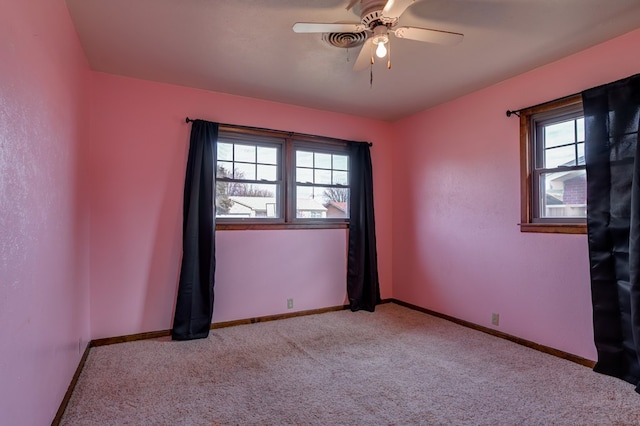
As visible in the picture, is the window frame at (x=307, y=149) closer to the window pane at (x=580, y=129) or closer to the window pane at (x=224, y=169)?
the window pane at (x=224, y=169)

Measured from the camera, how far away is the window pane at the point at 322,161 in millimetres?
4281

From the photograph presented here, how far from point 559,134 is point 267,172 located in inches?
113

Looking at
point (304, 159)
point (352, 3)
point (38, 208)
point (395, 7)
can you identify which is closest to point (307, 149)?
point (304, 159)

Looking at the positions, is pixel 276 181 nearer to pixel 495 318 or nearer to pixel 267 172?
pixel 267 172

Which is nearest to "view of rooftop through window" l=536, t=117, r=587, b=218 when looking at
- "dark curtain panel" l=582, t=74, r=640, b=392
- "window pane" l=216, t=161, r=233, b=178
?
"dark curtain panel" l=582, t=74, r=640, b=392

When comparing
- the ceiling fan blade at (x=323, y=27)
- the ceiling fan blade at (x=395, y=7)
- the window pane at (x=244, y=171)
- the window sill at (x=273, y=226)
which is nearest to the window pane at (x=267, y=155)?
the window pane at (x=244, y=171)

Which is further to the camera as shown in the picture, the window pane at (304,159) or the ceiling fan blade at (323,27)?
the window pane at (304,159)

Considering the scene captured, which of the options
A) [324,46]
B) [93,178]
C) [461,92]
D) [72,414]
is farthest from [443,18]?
[72,414]

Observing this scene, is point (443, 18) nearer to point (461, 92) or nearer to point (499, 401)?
point (461, 92)

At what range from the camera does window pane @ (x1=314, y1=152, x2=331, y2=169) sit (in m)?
4.28

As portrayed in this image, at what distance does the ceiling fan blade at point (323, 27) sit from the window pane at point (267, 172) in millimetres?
2049

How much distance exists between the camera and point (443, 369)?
2.64 metres

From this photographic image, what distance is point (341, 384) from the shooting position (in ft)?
7.92

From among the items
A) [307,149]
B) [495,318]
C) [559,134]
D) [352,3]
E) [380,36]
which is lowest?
[495,318]
